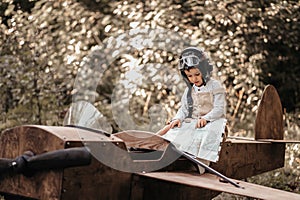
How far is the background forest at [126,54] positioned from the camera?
21.8ft

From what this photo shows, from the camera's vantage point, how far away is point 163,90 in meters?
7.29

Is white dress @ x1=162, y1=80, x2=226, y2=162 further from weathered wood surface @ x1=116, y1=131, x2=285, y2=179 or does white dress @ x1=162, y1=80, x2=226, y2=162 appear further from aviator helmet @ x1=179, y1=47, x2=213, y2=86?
weathered wood surface @ x1=116, y1=131, x2=285, y2=179

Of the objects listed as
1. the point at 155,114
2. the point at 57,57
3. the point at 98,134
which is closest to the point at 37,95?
the point at 57,57

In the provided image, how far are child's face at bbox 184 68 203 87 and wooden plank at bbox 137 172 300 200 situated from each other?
0.60 metres

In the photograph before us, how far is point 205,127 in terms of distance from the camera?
3082 millimetres

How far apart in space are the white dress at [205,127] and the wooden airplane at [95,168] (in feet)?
0.34

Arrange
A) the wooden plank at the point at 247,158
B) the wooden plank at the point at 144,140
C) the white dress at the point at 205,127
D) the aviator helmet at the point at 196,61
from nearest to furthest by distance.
→ the wooden plank at the point at 144,140 → the white dress at the point at 205,127 → the aviator helmet at the point at 196,61 → the wooden plank at the point at 247,158

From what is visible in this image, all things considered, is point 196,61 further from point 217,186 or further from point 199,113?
point 217,186

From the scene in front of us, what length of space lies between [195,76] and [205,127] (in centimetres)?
29

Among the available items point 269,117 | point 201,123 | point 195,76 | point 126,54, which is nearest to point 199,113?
point 201,123

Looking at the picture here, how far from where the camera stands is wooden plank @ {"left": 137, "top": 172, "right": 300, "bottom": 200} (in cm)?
243

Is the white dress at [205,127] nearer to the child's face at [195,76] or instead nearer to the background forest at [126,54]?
the child's face at [195,76]

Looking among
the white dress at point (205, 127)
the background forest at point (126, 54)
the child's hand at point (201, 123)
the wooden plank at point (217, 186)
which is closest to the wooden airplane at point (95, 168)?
the wooden plank at point (217, 186)

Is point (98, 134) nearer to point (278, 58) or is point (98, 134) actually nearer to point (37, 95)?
point (37, 95)
